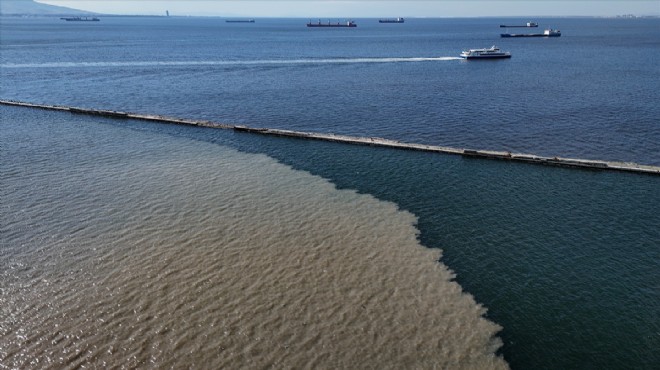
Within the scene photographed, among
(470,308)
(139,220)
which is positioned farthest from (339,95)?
(470,308)

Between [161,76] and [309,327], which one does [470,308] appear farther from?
[161,76]

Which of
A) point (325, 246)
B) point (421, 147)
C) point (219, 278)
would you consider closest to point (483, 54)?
point (421, 147)

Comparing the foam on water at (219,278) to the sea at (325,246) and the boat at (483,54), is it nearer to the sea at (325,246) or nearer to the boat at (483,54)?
the sea at (325,246)

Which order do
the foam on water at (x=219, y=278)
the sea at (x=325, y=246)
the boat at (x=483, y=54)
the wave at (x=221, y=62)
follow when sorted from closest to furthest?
the foam on water at (x=219, y=278) < the sea at (x=325, y=246) < the wave at (x=221, y=62) < the boat at (x=483, y=54)

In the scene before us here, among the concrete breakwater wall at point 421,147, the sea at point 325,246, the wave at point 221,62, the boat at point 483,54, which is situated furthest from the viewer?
the boat at point 483,54

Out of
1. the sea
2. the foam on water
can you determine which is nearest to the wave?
the sea

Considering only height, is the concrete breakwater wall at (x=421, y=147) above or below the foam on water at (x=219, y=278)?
above

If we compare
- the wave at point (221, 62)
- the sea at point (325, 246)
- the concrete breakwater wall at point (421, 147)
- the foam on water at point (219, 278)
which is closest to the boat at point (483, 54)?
the wave at point (221, 62)

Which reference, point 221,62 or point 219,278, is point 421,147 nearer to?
point 219,278
